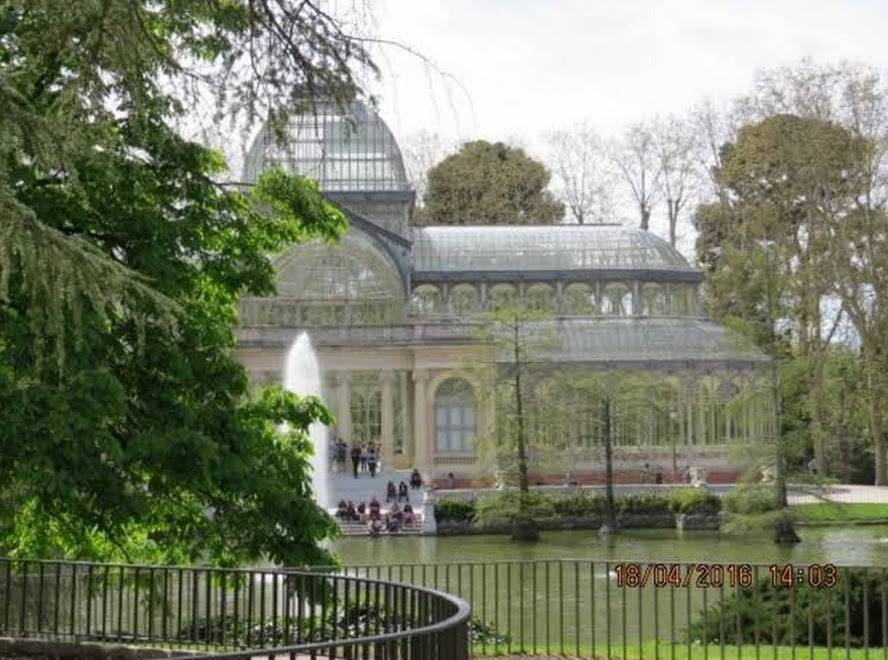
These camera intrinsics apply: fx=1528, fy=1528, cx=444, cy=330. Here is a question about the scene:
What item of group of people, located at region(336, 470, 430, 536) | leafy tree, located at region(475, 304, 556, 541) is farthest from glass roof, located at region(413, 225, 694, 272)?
group of people, located at region(336, 470, 430, 536)

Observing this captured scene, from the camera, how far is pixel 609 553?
28.3 m

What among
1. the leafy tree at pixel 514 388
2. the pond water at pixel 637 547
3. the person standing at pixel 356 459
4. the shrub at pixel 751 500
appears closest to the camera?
the pond water at pixel 637 547

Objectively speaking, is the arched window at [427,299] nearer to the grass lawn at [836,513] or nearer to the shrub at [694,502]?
the shrub at [694,502]

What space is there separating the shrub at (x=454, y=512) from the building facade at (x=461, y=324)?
6510 millimetres

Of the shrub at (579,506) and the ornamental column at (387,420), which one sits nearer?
the shrub at (579,506)

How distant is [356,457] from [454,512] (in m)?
9.17

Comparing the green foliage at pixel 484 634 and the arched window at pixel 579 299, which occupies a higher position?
the arched window at pixel 579 299

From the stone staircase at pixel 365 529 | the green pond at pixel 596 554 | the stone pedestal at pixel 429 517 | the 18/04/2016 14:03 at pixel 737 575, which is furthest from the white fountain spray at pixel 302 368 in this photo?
the 18/04/2016 14:03 at pixel 737 575

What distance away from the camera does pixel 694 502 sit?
34438mm

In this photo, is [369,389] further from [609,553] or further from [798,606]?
[798,606]

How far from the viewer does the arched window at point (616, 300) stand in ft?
160

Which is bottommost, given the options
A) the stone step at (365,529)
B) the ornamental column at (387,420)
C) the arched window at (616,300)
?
the stone step at (365,529)

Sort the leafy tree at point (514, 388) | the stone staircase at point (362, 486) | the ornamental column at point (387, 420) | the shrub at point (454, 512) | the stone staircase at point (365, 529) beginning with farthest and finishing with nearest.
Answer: the ornamental column at point (387, 420), the stone staircase at point (362, 486), the leafy tree at point (514, 388), the shrub at point (454, 512), the stone staircase at point (365, 529)

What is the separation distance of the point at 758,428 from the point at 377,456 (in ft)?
36.8
